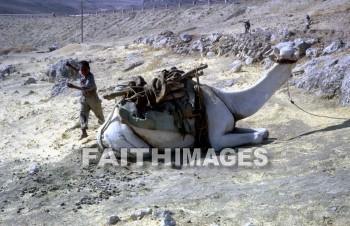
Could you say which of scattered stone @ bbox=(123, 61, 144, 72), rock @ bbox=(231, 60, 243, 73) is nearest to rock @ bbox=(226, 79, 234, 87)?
rock @ bbox=(231, 60, 243, 73)

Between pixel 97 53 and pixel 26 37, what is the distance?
95.2 ft

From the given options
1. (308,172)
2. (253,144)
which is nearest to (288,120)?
(253,144)

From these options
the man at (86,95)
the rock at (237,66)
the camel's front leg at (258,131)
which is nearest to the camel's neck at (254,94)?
the camel's front leg at (258,131)

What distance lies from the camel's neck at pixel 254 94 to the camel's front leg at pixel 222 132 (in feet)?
0.82

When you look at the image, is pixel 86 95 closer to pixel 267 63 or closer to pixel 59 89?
pixel 267 63

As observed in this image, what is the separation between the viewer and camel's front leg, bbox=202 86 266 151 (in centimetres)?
785

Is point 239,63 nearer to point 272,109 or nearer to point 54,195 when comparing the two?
point 272,109

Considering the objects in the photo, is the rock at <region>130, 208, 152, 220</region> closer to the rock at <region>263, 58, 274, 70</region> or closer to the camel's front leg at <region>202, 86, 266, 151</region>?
the camel's front leg at <region>202, 86, 266, 151</region>

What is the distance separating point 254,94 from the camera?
833 centimetres

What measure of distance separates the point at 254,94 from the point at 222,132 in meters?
0.95

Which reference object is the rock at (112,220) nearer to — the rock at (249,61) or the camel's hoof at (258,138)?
the camel's hoof at (258,138)

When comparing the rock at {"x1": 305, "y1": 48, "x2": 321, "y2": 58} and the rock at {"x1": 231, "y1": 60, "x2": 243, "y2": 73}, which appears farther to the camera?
the rock at {"x1": 231, "y1": 60, "x2": 243, "y2": 73}

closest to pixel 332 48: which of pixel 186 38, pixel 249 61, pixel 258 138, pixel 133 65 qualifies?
pixel 249 61

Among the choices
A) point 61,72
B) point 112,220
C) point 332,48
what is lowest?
point 112,220
